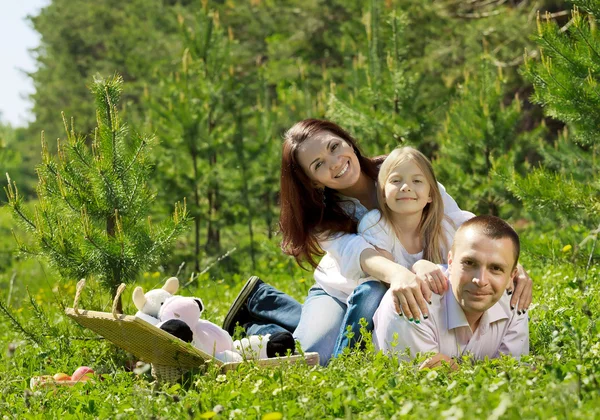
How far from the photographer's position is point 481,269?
3.96 meters

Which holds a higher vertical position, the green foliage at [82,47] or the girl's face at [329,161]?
the green foliage at [82,47]

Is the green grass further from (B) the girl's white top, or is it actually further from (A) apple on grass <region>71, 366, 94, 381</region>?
(B) the girl's white top

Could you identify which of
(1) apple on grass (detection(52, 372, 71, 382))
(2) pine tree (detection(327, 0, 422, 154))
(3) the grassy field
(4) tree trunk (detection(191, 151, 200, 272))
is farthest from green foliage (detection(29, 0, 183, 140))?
(3) the grassy field

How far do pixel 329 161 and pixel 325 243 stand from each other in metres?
0.49

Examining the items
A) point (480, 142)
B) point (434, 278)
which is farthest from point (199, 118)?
point (434, 278)

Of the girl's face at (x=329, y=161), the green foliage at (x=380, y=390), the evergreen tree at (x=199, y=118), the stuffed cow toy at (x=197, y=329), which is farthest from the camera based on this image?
the evergreen tree at (x=199, y=118)

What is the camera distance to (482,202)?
9.38 m

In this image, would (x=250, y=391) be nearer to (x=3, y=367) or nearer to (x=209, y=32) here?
(x=3, y=367)

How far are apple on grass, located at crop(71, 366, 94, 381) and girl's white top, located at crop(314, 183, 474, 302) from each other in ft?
4.65

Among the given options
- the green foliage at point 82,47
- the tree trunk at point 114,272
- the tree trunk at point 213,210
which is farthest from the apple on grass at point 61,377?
the green foliage at point 82,47

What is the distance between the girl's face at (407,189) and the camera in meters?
4.66

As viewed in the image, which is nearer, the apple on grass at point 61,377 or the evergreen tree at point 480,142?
the apple on grass at point 61,377

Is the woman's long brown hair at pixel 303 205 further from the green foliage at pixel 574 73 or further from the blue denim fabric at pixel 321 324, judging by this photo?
the green foliage at pixel 574 73

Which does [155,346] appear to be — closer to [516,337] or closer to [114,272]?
[114,272]
